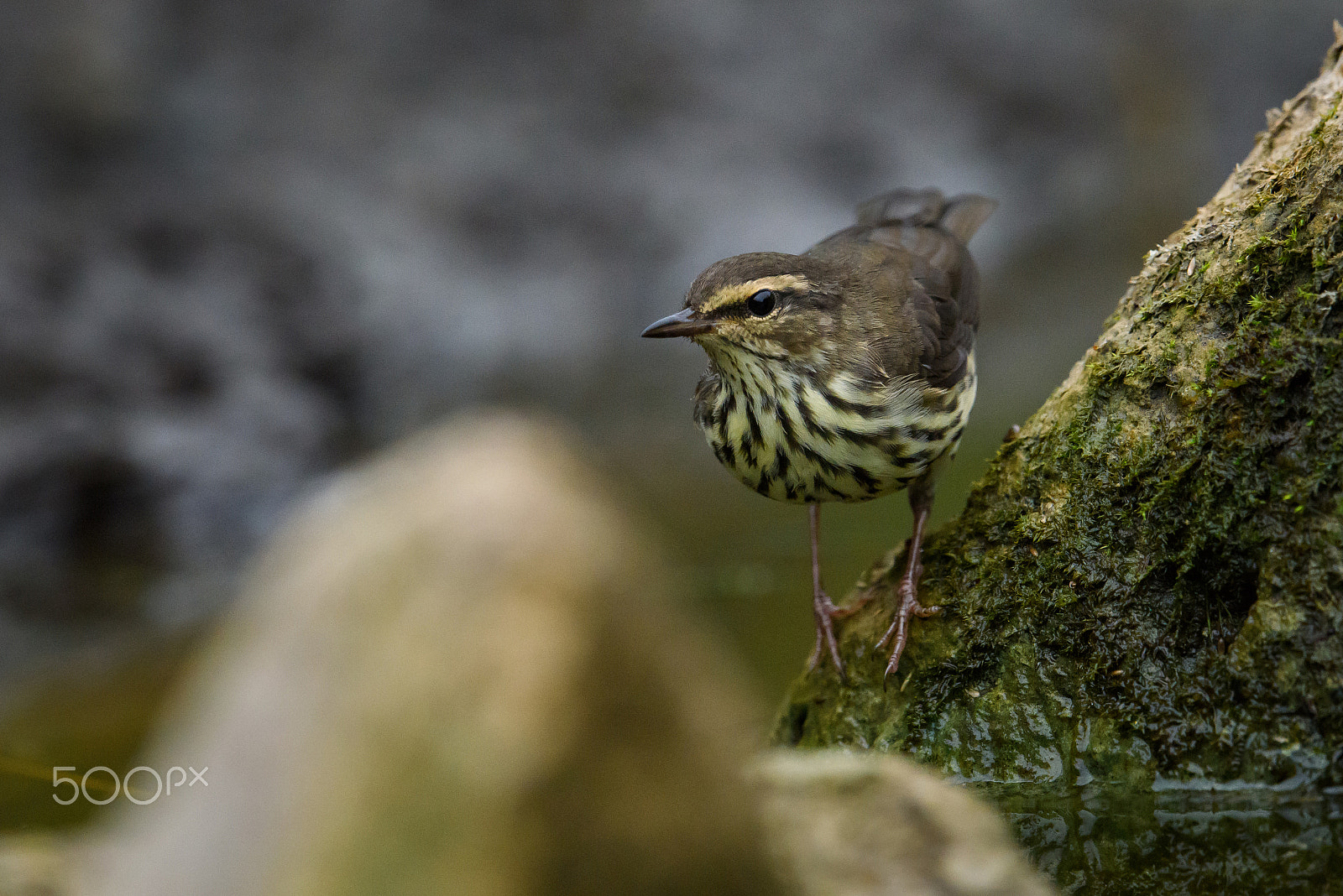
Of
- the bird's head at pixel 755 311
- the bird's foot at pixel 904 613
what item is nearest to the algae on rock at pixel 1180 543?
the bird's foot at pixel 904 613

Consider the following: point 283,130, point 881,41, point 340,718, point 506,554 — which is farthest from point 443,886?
point 881,41

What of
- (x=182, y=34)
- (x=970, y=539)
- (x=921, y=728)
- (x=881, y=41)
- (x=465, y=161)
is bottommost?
(x=921, y=728)

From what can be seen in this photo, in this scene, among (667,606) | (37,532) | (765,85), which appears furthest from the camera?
(765,85)

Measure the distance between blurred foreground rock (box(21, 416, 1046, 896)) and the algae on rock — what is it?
6.87 feet

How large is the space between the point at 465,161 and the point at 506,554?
11.4m

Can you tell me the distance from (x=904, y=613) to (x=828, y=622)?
18.3 inches

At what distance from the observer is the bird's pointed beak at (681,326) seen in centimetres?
415

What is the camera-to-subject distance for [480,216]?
12625 millimetres

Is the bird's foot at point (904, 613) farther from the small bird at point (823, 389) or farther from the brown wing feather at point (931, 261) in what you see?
the brown wing feather at point (931, 261)

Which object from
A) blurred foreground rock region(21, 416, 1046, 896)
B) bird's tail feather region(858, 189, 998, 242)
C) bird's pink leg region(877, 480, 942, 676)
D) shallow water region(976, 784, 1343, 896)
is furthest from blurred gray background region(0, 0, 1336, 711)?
blurred foreground rock region(21, 416, 1046, 896)

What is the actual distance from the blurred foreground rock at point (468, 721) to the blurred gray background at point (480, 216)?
5.02 metres

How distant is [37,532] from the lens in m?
9.77

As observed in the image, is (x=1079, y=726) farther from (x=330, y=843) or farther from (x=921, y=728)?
(x=330, y=843)

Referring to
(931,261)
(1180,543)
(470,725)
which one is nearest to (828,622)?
(1180,543)
